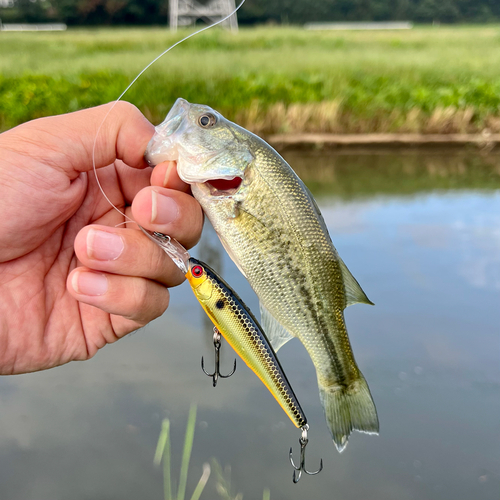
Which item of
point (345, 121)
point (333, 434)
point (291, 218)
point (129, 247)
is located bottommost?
point (345, 121)

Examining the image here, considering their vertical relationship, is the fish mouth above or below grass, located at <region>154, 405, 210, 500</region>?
above

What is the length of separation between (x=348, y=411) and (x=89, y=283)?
104cm

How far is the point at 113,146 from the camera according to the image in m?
1.78

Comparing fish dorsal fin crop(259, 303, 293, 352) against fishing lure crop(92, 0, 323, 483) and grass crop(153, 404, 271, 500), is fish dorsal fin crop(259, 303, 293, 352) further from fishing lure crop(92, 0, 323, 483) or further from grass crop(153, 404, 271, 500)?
grass crop(153, 404, 271, 500)

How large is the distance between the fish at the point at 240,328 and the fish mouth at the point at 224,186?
248mm

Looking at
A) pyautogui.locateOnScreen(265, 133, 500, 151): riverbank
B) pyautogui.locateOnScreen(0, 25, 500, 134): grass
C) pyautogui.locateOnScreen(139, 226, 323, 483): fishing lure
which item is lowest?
pyautogui.locateOnScreen(265, 133, 500, 151): riverbank

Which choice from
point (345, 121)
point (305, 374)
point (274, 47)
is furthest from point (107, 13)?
point (305, 374)

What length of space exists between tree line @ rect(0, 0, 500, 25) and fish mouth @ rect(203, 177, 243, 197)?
125 feet

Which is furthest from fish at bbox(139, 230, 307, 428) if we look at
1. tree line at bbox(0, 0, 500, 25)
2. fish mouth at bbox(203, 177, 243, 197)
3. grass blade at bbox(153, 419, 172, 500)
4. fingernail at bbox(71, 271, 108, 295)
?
tree line at bbox(0, 0, 500, 25)

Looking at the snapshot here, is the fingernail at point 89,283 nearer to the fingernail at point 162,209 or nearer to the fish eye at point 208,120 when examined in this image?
the fingernail at point 162,209

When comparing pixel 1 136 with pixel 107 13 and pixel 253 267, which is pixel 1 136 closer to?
pixel 253 267

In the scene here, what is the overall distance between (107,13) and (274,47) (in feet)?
93.1

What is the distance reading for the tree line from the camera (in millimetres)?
39688

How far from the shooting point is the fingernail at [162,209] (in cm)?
161
